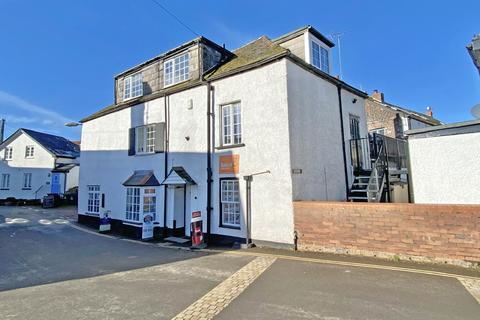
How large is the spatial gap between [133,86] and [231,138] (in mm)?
8758

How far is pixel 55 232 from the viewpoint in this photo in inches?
558

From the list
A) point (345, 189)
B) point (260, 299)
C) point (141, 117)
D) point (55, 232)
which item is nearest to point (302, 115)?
point (345, 189)

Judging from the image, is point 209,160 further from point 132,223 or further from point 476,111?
point 476,111

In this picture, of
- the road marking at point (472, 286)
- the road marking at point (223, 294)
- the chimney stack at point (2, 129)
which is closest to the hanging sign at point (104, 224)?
the road marking at point (223, 294)

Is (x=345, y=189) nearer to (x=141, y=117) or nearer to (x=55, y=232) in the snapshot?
(x=141, y=117)

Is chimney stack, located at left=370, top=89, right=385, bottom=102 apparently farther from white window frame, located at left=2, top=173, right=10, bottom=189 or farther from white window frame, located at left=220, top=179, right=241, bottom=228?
white window frame, located at left=2, top=173, right=10, bottom=189

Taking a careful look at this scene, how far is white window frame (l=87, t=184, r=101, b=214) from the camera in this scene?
16.8 meters

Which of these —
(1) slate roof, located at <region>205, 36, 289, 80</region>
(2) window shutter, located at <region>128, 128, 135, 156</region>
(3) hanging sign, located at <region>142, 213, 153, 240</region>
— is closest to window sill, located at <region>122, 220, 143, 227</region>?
(3) hanging sign, located at <region>142, 213, 153, 240</region>

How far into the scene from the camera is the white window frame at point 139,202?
13.4 metres

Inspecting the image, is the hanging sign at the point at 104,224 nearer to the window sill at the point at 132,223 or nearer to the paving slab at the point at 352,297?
the window sill at the point at 132,223

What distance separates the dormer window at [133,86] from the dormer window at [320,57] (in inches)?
383

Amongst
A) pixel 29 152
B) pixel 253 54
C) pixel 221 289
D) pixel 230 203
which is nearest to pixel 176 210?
pixel 230 203

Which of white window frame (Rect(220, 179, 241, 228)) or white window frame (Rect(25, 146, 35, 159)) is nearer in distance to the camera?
white window frame (Rect(220, 179, 241, 228))

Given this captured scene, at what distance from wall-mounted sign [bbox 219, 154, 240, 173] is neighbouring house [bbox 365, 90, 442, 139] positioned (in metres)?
13.3
